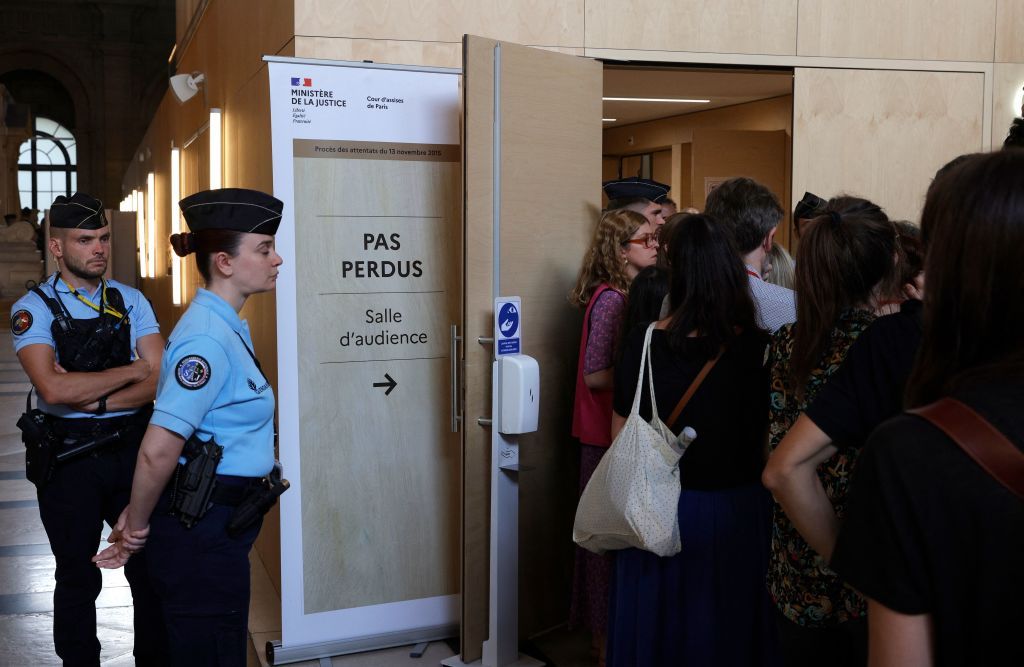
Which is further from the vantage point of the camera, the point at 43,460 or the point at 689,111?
the point at 689,111

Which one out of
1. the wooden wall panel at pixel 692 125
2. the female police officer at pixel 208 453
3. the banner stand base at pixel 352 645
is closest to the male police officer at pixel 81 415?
the banner stand base at pixel 352 645

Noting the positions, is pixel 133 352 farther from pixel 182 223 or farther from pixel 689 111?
pixel 689 111

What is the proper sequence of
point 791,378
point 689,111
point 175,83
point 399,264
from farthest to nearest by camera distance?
point 689,111, point 175,83, point 399,264, point 791,378

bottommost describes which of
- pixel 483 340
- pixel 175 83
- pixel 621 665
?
pixel 621 665

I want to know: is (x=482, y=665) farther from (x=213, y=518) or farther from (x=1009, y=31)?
(x=1009, y=31)

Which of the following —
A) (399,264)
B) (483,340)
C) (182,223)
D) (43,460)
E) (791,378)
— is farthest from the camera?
(182,223)

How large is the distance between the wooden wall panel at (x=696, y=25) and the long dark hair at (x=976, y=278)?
3.15 meters

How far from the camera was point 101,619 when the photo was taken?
13.9 ft

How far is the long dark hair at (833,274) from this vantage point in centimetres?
191

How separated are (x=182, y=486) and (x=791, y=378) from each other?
139cm

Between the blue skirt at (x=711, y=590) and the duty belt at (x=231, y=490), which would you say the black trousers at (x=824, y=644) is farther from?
the duty belt at (x=231, y=490)

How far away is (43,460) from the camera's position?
9.90ft

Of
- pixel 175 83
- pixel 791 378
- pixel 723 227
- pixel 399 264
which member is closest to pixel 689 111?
pixel 175 83

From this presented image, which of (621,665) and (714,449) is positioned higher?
(714,449)
